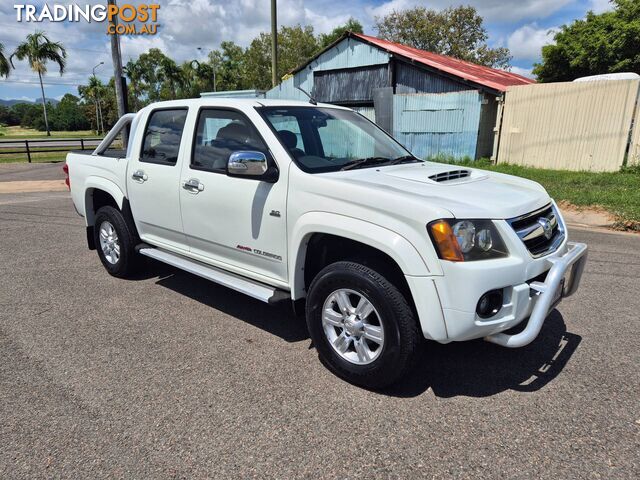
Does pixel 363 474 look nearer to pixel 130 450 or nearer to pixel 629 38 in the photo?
pixel 130 450

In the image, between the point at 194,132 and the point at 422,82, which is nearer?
the point at 194,132

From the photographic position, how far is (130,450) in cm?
251

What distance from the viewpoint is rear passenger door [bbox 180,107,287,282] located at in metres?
3.46

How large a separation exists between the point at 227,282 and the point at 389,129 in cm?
1297

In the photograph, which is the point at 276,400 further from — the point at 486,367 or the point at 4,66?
the point at 4,66

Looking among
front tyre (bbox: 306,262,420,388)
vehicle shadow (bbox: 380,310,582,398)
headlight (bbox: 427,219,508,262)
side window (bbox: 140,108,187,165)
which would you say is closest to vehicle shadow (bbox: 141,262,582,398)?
vehicle shadow (bbox: 380,310,582,398)

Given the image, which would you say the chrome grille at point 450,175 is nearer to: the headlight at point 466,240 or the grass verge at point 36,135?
the headlight at point 466,240

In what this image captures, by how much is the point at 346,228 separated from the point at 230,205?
116 centimetres

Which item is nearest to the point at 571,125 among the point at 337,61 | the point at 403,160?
the point at 337,61

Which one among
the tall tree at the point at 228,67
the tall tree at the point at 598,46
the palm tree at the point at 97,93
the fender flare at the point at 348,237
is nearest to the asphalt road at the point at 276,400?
the fender flare at the point at 348,237

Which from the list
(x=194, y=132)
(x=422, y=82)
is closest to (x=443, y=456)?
(x=194, y=132)

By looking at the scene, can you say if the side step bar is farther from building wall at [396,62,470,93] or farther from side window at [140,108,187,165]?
building wall at [396,62,470,93]

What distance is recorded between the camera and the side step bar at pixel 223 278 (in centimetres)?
348

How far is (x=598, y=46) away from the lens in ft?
68.6
